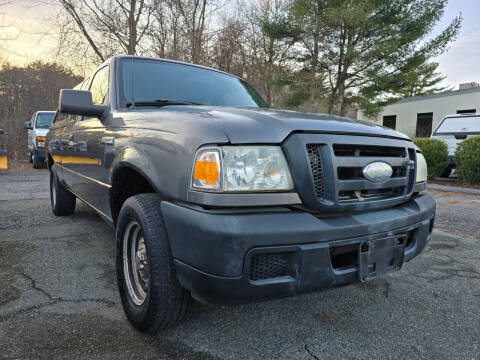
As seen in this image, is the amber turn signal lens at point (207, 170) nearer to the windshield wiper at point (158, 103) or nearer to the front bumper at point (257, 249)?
the front bumper at point (257, 249)

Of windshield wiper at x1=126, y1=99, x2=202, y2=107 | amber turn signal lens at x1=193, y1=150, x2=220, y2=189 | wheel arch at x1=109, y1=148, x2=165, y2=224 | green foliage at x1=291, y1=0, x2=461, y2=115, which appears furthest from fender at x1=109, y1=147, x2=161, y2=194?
green foliage at x1=291, y1=0, x2=461, y2=115

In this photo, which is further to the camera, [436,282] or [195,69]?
[195,69]

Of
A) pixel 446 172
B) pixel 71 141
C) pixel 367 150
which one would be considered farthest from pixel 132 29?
pixel 367 150

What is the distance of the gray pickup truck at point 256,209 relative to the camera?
52.7 inches

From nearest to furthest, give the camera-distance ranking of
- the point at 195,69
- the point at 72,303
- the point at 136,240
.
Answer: the point at 136,240
the point at 72,303
the point at 195,69

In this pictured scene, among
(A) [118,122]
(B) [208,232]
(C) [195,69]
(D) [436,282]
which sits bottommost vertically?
(D) [436,282]

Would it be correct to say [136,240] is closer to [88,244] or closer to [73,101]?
[73,101]

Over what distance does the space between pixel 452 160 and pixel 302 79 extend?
340 inches

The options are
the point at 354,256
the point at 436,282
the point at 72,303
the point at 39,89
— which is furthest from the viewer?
the point at 39,89

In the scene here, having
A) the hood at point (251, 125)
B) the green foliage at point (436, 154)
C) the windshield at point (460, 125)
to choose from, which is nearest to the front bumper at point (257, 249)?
the hood at point (251, 125)

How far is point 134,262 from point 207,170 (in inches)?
36.2

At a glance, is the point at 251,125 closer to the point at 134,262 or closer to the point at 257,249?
the point at 257,249

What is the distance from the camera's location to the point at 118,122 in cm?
222

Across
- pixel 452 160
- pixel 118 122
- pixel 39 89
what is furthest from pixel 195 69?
pixel 39 89
